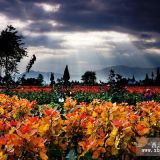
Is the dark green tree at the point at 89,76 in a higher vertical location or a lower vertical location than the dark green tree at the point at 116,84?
higher

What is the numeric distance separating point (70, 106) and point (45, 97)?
19533 millimetres

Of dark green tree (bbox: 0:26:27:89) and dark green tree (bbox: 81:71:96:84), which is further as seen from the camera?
dark green tree (bbox: 81:71:96:84)

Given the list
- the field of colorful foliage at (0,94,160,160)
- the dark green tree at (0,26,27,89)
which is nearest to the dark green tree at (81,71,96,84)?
the dark green tree at (0,26,27,89)

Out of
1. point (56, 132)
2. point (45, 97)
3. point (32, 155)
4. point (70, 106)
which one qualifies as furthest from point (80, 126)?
point (45, 97)

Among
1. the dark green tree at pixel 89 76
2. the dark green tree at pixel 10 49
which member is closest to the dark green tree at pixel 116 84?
the dark green tree at pixel 10 49

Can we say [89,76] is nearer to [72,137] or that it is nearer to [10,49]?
[10,49]

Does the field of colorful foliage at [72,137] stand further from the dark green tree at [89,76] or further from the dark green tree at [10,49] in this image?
the dark green tree at [89,76]

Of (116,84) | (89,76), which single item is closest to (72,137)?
(116,84)

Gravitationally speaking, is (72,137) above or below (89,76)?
below

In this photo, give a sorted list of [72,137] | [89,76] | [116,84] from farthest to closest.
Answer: [89,76] < [116,84] < [72,137]

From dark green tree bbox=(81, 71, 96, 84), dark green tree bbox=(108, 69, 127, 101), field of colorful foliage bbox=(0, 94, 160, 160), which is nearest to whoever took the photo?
field of colorful foliage bbox=(0, 94, 160, 160)

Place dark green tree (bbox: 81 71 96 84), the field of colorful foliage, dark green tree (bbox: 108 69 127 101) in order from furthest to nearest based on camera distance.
Result: dark green tree (bbox: 81 71 96 84)
dark green tree (bbox: 108 69 127 101)
the field of colorful foliage

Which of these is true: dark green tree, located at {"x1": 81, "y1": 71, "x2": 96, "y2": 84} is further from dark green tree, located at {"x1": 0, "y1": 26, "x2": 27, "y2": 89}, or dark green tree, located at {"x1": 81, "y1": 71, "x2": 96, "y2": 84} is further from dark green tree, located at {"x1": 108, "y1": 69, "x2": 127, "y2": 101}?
dark green tree, located at {"x1": 108, "y1": 69, "x2": 127, "y2": 101}

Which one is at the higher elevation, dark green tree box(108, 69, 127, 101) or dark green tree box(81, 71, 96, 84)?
dark green tree box(81, 71, 96, 84)
